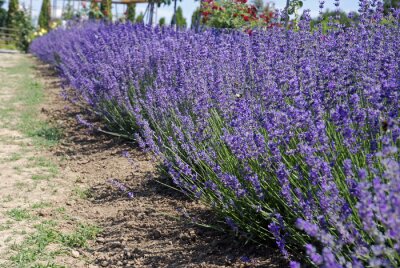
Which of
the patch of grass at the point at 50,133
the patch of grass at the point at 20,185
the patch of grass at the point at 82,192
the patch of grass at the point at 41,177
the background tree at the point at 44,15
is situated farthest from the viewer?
the background tree at the point at 44,15

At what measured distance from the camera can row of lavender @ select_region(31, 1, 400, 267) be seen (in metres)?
1.66

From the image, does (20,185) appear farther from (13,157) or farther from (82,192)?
(13,157)

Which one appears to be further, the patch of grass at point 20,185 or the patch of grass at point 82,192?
the patch of grass at point 20,185

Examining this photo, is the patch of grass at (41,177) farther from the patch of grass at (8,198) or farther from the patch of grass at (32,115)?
the patch of grass at (32,115)

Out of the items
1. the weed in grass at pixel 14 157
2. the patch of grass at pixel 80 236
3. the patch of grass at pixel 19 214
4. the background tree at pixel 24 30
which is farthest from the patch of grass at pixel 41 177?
the background tree at pixel 24 30

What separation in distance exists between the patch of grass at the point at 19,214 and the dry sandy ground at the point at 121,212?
47 mm

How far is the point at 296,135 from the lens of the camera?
7.88ft

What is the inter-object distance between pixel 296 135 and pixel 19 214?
1949 millimetres

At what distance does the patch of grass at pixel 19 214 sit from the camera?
10.6ft

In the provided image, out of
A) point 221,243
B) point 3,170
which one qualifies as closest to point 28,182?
point 3,170

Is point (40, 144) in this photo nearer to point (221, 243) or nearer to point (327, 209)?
point (221, 243)

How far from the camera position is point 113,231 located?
3.04m

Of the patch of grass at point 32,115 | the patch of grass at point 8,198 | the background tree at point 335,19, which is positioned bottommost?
the patch of grass at point 32,115

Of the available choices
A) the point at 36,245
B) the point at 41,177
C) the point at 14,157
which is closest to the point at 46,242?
the point at 36,245
